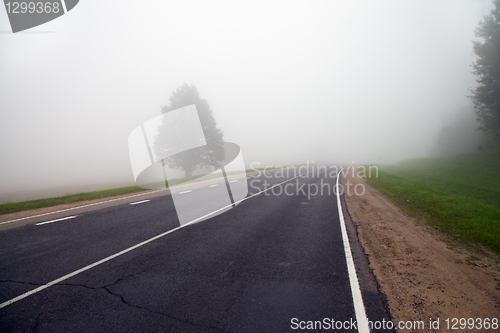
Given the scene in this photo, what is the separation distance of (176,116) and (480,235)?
96.3 feet

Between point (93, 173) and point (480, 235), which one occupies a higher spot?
point (93, 173)

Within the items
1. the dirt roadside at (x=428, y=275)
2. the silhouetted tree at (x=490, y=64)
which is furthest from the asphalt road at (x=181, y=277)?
the silhouetted tree at (x=490, y=64)

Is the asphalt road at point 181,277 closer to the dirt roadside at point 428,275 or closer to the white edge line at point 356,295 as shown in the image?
the white edge line at point 356,295

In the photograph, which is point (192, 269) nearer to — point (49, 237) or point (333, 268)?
point (333, 268)

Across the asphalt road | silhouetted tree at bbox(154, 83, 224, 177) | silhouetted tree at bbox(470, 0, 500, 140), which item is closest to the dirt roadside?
the asphalt road

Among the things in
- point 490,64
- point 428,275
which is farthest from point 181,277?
point 490,64

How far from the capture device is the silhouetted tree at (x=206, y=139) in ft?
93.3

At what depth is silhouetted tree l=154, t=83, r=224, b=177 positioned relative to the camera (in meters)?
28.4

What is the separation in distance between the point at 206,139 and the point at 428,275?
95.6 ft

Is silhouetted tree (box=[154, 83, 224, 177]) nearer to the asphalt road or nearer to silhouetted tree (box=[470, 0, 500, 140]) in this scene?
the asphalt road

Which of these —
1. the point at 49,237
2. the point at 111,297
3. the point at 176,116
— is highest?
the point at 176,116

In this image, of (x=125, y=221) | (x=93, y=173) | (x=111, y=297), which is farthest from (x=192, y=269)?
(x=93, y=173)

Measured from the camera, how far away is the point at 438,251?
488 cm

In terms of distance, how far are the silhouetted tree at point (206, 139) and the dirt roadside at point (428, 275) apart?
82.9ft
